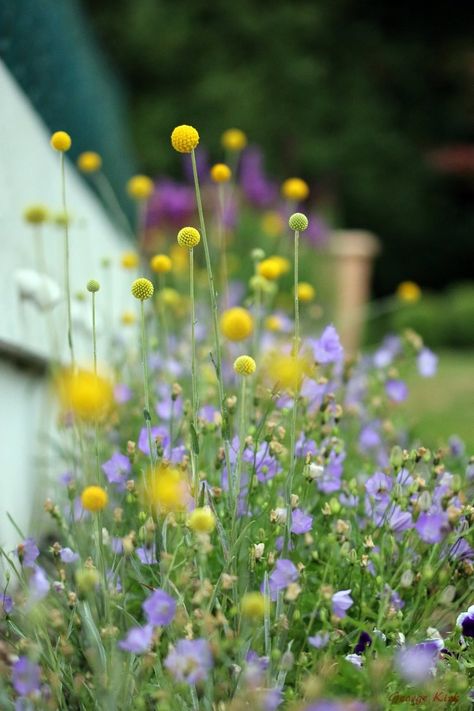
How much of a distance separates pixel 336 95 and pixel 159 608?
519 inches

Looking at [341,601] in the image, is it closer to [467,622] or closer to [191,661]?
[467,622]

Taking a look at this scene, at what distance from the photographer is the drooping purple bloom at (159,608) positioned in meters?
1.24

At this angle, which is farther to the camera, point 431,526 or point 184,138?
point 431,526

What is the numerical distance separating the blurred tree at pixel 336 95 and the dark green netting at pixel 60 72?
732 cm

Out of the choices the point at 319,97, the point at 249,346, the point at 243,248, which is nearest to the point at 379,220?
the point at 319,97

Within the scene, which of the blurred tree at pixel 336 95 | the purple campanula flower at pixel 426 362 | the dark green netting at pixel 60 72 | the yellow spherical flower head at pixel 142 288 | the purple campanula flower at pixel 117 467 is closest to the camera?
the yellow spherical flower head at pixel 142 288

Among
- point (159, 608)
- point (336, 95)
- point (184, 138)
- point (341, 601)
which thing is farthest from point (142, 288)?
point (336, 95)

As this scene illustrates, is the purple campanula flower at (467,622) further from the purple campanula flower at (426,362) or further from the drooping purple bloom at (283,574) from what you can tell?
the purple campanula flower at (426,362)

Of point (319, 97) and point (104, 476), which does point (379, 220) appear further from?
point (104, 476)

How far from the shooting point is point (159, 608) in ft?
4.11

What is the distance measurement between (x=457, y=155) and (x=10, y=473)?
1018 cm

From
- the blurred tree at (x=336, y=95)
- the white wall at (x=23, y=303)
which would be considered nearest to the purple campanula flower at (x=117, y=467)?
the white wall at (x=23, y=303)

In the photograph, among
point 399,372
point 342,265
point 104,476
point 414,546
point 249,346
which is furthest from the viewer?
point 342,265

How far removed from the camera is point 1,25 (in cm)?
264
